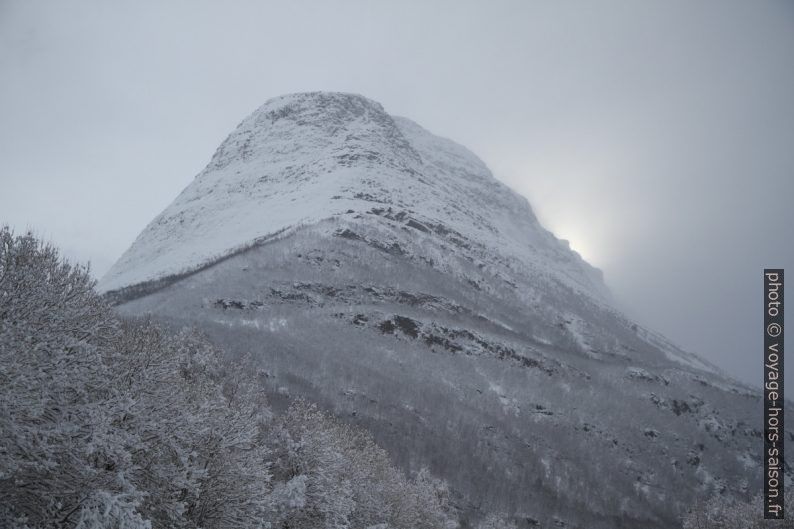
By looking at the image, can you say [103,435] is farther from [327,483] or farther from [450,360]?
[450,360]

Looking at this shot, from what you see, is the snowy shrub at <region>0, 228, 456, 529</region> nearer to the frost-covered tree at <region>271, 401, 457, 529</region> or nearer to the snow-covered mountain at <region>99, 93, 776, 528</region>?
the frost-covered tree at <region>271, 401, 457, 529</region>

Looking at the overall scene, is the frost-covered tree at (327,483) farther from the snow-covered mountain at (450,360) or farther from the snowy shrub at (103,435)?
the snow-covered mountain at (450,360)

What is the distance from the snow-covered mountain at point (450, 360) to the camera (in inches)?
3804

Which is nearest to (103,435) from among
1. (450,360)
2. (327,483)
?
(327,483)

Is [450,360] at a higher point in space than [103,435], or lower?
higher

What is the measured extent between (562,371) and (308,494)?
13170 cm

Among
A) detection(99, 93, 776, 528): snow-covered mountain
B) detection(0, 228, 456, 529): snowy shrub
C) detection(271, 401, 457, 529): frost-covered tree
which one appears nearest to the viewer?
detection(0, 228, 456, 529): snowy shrub

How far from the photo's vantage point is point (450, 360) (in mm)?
130125

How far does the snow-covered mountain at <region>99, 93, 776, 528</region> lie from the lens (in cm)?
9662

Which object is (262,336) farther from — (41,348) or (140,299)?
(41,348)

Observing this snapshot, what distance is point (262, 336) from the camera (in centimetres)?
10300

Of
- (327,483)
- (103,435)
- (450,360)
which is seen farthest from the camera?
(450,360)

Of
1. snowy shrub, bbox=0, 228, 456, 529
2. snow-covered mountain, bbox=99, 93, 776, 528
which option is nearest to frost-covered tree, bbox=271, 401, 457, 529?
snowy shrub, bbox=0, 228, 456, 529

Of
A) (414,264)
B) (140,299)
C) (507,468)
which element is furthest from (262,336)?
(414,264)
